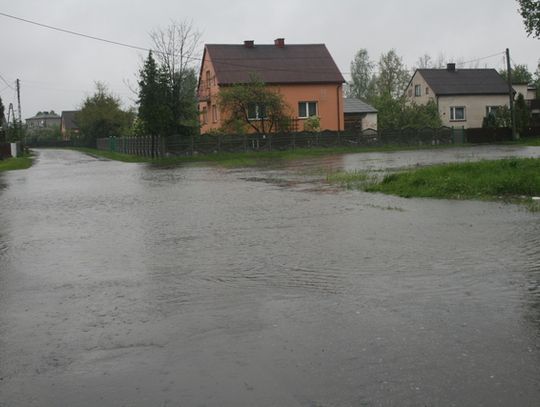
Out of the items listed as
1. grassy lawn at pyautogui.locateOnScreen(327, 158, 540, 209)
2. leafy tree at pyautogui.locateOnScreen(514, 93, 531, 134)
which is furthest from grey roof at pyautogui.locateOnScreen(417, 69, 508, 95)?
grassy lawn at pyautogui.locateOnScreen(327, 158, 540, 209)

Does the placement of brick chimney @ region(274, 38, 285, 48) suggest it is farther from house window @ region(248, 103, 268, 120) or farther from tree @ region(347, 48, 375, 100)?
tree @ region(347, 48, 375, 100)

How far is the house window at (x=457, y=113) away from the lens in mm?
67375

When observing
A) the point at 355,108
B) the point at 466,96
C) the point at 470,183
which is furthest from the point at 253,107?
the point at 470,183

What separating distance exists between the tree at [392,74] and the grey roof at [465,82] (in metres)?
26.6

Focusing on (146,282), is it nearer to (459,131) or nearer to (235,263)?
(235,263)

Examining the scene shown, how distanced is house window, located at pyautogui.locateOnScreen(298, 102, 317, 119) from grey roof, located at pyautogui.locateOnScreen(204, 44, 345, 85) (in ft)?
6.24

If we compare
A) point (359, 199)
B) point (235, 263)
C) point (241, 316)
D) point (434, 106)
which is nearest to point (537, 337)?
point (241, 316)

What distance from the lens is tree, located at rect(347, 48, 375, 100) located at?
4518 inches

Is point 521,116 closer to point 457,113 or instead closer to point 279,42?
point 457,113

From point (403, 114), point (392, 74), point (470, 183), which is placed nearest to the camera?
point (470, 183)

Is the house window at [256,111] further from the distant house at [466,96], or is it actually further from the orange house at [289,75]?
the distant house at [466,96]

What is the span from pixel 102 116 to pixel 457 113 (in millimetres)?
43855

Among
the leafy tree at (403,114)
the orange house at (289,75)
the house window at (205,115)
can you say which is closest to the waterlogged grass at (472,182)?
the orange house at (289,75)

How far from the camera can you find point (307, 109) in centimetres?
5431
